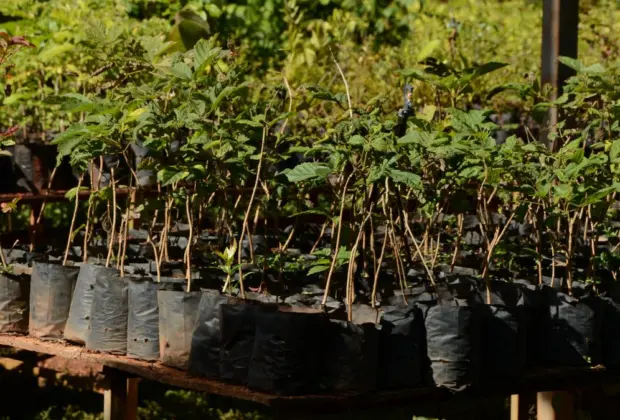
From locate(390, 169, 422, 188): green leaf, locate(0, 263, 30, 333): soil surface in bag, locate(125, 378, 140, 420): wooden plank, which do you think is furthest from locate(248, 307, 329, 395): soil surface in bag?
locate(0, 263, 30, 333): soil surface in bag

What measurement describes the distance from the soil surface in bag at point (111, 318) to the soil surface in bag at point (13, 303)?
0.49 metres

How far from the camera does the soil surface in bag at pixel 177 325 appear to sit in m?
3.44

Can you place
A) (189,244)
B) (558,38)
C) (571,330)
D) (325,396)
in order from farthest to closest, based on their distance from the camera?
(558,38) < (189,244) < (571,330) < (325,396)

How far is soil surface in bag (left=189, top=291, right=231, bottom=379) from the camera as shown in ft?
10.8

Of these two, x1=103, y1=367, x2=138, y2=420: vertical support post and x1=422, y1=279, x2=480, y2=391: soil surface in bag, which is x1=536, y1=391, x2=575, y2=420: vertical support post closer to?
x1=422, y1=279, x2=480, y2=391: soil surface in bag

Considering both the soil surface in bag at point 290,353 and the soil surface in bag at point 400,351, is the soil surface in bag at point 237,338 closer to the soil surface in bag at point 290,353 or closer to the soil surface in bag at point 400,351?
the soil surface in bag at point 290,353

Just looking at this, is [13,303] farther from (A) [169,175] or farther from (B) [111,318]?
(A) [169,175]

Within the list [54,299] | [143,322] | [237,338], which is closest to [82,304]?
[54,299]

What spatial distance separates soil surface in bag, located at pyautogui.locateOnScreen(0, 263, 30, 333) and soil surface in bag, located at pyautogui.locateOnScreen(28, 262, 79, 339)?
14 cm

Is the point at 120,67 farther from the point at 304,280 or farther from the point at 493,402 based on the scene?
the point at 493,402

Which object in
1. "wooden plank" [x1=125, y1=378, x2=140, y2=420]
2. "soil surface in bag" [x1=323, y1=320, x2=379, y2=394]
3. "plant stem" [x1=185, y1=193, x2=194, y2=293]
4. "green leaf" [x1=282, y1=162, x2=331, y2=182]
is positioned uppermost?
"green leaf" [x1=282, y1=162, x2=331, y2=182]

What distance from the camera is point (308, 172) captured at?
3338 mm

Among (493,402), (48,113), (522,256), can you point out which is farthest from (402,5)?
(522,256)

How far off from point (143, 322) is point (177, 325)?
0.17 metres
